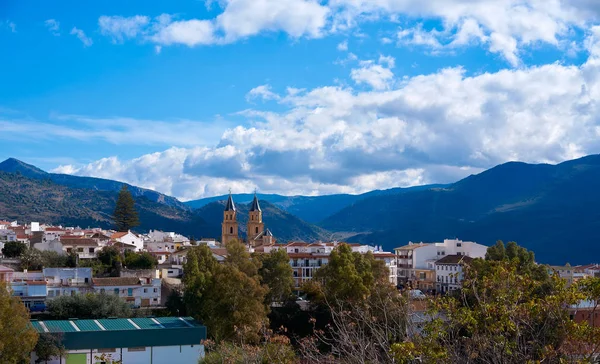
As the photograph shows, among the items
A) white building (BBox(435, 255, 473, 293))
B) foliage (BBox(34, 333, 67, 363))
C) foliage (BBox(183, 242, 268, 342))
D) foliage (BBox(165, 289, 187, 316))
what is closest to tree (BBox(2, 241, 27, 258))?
foliage (BBox(165, 289, 187, 316))

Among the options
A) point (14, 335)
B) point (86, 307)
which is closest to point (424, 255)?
point (86, 307)

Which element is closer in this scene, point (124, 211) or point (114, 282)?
point (114, 282)

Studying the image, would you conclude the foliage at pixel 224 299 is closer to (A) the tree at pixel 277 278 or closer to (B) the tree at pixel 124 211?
(A) the tree at pixel 277 278

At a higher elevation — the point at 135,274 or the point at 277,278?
the point at 135,274

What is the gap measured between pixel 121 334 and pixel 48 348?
Answer: 321 centimetres

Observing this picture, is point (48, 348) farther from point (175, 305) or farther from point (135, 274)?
point (135, 274)

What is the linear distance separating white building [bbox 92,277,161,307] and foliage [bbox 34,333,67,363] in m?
12.5

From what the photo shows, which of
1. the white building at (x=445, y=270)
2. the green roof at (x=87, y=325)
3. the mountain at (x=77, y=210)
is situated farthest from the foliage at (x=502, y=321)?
the mountain at (x=77, y=210)

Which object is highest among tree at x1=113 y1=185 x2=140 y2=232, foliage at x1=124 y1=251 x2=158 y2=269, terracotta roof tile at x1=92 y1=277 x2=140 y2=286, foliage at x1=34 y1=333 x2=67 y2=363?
tree at x1=113 y1=185 x2=140 y2=232

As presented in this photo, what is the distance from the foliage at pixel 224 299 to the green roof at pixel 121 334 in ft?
6.23

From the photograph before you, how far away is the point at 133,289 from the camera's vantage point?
4284cm

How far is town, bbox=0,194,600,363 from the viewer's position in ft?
103

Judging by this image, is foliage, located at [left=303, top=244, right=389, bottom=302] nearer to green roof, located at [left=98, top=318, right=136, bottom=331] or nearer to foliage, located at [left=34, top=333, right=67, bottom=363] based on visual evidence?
green roof, located at [left=98, top=318, right=136, bottom=331]

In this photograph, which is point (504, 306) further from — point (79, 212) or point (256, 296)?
point (79, 212)
